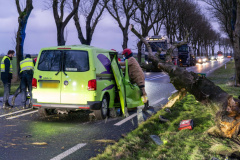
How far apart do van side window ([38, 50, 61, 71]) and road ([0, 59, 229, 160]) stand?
4.36 ft

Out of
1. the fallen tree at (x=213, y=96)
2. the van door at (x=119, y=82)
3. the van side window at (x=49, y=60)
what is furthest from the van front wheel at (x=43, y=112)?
the fallen tree at (x=213, y=96)

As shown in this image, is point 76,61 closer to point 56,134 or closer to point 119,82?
point 119,82

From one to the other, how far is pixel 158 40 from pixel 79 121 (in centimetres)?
2539

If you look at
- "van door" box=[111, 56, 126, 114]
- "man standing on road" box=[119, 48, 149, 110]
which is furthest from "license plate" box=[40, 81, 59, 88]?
"man standing on road" box=[119, 48, 149, 110]

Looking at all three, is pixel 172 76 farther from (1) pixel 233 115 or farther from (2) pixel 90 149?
(2) pixel 90 149

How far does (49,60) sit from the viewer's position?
8070 mm

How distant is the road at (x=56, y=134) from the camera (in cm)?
542

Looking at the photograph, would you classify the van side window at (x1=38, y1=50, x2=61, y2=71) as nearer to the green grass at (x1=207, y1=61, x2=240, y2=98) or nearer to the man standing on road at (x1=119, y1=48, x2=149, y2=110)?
the man standing on road at (x1=119, y1=48, x2=149, y2=110)

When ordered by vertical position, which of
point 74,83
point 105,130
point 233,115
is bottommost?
point 105,130

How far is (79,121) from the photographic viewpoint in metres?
8.24

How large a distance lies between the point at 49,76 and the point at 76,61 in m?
0.76

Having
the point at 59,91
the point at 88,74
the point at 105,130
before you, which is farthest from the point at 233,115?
the point at 59,91

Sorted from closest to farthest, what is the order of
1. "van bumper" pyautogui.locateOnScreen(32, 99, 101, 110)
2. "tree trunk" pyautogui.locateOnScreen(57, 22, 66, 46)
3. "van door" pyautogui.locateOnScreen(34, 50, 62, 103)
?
"van bumper" pyautogui.locateOnScreen(32, 99, 101, 110)
"van door" pyautogui.locateOnScreen(34, 50, 62, 103)
"tree trunk" pyautogui.locateOnScreen(57, 22, 66, 46)

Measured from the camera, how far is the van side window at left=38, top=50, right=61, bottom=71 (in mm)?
7988
